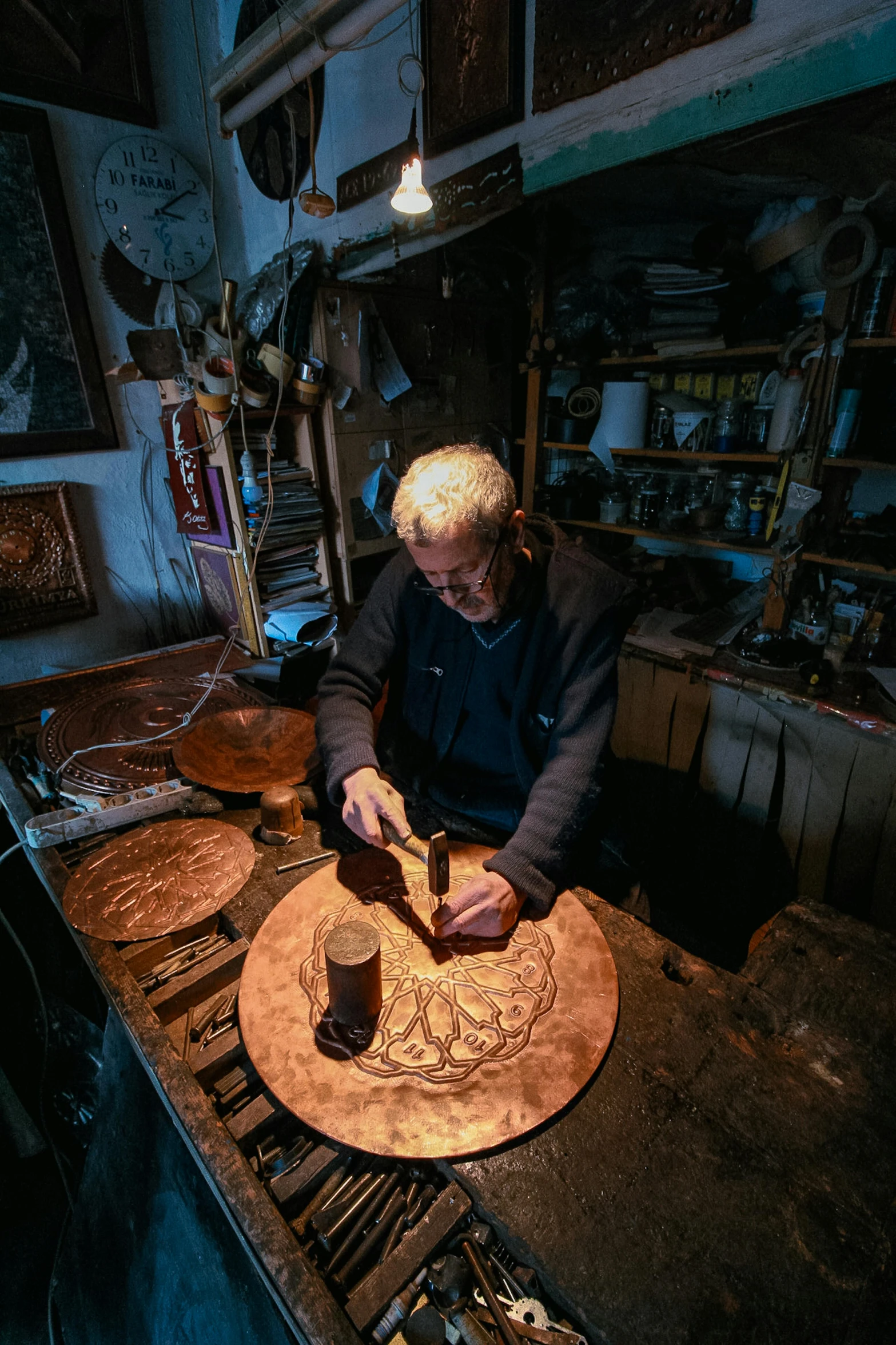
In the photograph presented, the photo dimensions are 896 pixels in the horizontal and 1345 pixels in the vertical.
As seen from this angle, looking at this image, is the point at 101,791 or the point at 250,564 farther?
the point at 250,564

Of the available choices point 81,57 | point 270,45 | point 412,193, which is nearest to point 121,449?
point 81,57

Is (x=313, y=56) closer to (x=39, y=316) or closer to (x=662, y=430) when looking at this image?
(x=39, y=316)

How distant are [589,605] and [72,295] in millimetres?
3285

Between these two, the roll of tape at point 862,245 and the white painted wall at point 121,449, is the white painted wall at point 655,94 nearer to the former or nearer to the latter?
the white painted wall at point 121,449

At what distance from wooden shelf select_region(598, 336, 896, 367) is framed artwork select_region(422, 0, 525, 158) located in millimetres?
1529

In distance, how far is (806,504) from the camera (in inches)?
113

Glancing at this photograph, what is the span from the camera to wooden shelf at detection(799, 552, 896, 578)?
8.89ft

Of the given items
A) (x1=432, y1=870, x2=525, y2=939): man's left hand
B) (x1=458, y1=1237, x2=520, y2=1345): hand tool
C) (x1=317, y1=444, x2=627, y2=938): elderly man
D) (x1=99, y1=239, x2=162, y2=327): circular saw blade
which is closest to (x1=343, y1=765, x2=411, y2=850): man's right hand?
(x1=317, y1=444, x2=627, y2=938): elderly man

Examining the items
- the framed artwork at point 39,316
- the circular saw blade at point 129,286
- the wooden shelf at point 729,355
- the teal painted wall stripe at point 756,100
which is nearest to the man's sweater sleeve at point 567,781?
the teal painted wall stripe at point 756,100

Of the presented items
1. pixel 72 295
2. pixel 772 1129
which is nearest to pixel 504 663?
pixel 772 1129

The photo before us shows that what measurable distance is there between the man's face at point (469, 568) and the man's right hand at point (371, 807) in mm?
557

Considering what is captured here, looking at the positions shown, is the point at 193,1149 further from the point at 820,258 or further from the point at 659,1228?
the point at 820,258

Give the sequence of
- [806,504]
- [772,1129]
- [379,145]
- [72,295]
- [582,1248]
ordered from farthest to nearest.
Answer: [72,295]
[806,504]
[379,145]
[772,1129]
[582,1248]

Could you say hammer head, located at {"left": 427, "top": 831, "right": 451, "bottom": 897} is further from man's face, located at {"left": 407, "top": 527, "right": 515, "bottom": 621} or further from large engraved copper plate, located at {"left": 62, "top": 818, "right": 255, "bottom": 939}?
man's face, located at {"left": 407, "top": 527, "right": 515, "bottom": 621}
